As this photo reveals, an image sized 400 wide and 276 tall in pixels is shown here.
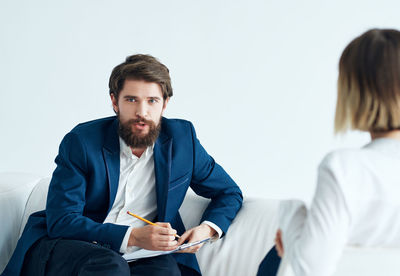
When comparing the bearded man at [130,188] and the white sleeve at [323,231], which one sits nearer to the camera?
the white sleeve at [323,231]

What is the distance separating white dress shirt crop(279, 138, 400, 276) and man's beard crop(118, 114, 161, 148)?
1056 millimetres

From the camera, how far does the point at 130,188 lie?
7.48ft

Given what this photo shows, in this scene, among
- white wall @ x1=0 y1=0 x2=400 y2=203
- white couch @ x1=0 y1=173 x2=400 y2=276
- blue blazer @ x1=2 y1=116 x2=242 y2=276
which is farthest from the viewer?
white wall @ x1=0 y1=0 x2=400 y2=203

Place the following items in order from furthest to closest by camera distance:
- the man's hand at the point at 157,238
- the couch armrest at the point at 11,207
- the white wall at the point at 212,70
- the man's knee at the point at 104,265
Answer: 1. the white wall at the point at 212,70
2. the couch armrest at the point at 11,207
3. the man's hand at the point at 157,238
4. the man's knee at the point at 104,265

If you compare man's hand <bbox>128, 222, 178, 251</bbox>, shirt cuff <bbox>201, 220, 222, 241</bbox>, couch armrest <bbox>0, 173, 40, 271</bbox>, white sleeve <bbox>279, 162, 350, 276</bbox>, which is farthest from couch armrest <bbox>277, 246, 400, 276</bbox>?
couch armrest <bbox>0, 173, 40, 271</bbox>

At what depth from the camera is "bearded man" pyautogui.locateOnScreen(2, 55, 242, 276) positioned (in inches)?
81.4

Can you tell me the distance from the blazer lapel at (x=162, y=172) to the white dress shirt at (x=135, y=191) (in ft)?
0.18

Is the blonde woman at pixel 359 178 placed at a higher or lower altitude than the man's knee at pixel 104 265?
higher

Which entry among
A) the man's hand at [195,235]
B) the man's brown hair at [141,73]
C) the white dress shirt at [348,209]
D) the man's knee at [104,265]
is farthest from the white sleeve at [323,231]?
the man's brown hair at [141,73]

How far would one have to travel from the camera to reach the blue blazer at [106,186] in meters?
2.10

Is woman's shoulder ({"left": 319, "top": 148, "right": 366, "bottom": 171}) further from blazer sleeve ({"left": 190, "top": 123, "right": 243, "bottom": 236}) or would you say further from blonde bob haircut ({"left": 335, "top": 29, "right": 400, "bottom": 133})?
blazer sleeve ({"left": 190, "top": 123, "right": 243, "bottom": 236})

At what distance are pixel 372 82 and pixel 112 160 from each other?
1245 millimetres

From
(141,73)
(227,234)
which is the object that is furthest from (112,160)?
(227,234)

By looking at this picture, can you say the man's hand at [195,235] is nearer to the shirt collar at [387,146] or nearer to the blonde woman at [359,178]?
the blonde woman at [359,178]
